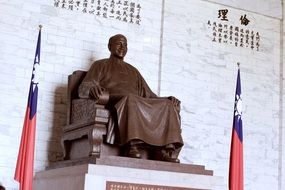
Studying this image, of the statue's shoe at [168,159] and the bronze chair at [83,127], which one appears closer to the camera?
the bronze chair at [83,127]

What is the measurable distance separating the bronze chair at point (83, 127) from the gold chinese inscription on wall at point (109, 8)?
0.99m

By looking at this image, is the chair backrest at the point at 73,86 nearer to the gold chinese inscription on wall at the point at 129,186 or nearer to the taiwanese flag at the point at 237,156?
the gold chinese inscription on wall at the point at 129,186

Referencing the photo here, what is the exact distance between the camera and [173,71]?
266 inches

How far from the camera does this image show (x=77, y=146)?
5289mm

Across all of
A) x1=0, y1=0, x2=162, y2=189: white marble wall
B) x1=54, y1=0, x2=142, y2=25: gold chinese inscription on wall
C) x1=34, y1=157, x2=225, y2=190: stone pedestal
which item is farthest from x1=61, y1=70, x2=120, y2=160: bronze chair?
x1=54, y1=0, x2=142, y2=25: gold chinese inscription on wall

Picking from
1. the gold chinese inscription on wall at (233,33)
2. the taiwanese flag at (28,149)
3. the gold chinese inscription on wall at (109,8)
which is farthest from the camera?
the gold chinese inscription on wall at (233,33)

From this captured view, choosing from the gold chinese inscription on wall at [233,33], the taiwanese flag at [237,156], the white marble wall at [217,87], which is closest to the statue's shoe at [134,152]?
the taiwanese flag at [237,156]

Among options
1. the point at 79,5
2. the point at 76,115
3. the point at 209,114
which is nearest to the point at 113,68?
the point at 76,115

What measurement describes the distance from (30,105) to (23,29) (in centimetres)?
107

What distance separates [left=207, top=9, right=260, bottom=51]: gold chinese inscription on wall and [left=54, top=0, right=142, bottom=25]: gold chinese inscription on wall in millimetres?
1048

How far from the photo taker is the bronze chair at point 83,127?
4820mm

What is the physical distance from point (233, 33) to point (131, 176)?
3214 millimetres

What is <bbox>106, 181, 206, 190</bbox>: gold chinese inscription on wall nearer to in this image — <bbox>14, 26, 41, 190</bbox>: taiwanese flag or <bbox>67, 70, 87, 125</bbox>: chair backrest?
<bbox>14, 26, 41, 190</bbox>: taiwanese flag

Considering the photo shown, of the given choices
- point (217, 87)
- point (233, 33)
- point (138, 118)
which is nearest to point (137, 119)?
point (138, 118)
